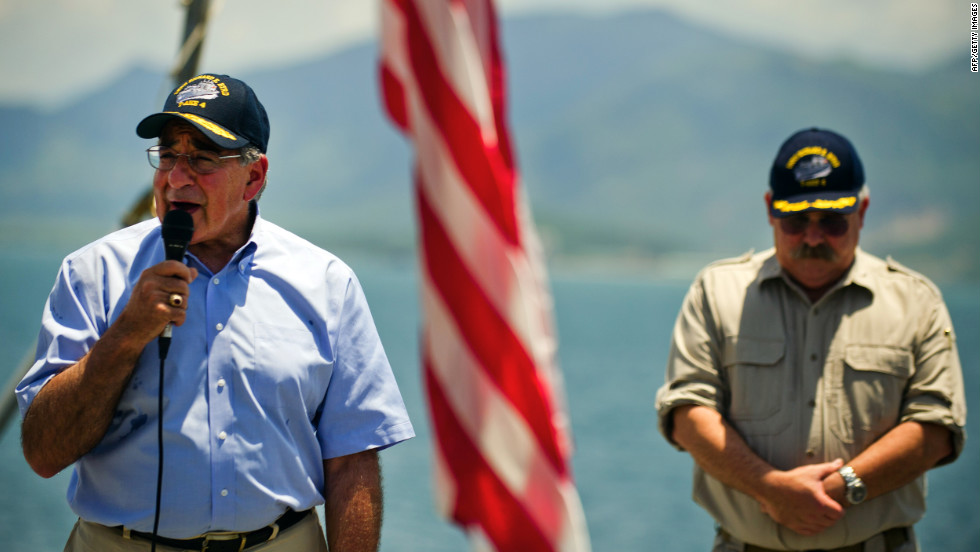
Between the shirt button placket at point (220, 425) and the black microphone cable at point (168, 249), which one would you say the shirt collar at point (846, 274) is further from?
the black microphone cable at point (168, 249)

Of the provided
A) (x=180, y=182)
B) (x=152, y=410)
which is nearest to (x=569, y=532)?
(x=152, y=410)

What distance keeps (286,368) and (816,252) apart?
1.93 metres

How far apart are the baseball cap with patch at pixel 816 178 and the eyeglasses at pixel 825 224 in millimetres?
41

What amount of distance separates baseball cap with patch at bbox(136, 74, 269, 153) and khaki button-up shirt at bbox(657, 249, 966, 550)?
173cm

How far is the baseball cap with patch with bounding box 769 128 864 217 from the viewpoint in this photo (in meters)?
3.65

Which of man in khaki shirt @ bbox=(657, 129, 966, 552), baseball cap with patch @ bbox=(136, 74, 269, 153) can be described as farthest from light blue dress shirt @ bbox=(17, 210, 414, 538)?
man in khaki shirt @ bbox=(657, 129, 966, 552)

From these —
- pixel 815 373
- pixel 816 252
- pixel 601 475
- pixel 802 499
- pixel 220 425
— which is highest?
pixel 816 252

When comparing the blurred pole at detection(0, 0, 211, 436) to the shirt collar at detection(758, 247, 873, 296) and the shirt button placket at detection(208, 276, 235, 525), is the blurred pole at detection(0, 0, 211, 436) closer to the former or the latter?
the shirt button placket at detection(208, 276, 235, 525)

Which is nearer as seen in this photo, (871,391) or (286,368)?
(286,368)

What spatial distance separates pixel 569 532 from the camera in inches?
82.2

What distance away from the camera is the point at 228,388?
2848 mm

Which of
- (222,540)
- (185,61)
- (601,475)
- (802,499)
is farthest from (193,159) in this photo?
(601,475)

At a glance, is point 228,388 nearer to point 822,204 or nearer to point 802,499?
point 802,499

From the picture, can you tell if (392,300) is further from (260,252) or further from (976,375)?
(260,252)
